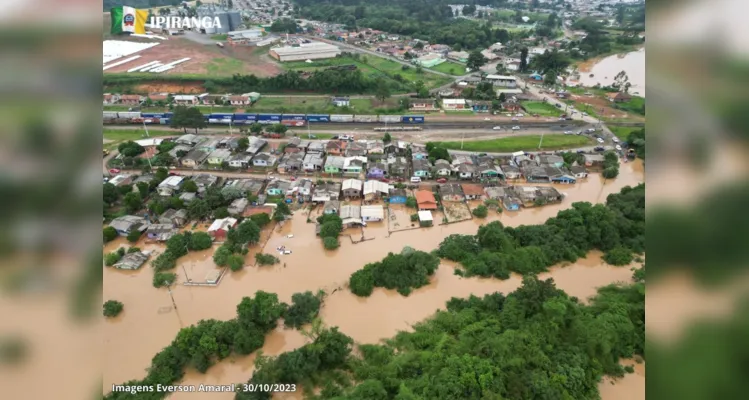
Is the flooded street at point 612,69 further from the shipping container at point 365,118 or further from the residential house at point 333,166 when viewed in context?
the residential house at point 333,166

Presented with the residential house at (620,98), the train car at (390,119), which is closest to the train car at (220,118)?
the train car at (390,119)

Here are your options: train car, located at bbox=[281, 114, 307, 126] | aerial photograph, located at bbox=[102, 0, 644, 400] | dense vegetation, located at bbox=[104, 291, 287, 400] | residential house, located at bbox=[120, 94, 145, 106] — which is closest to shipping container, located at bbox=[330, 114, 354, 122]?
aerial photograph, located at bbox=[102, 0, 644, 400]

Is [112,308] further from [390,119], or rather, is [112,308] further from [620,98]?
[620,98]

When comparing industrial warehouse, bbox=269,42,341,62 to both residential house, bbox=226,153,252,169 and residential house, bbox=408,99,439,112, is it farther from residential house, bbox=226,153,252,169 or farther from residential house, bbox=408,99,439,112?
residential house, bbox=226,153,252,169

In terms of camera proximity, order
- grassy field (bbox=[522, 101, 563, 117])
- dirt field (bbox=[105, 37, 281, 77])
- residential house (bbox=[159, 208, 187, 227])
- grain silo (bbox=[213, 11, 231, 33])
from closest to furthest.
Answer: residential house (bbox=[159, 208, 187, 227]), grassy field (bbox=[522, 101, 563, 117]), dirt field (bbox=[105, 37, 281, 77]), grain silo (bbox=[213, 11, 231, 33])

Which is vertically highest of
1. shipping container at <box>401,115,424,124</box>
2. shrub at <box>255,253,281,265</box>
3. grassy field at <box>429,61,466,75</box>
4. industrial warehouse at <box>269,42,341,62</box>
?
industrial warehouse at <box>269,42,341,62</box>

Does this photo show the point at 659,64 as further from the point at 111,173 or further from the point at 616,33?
the point at 616,33
